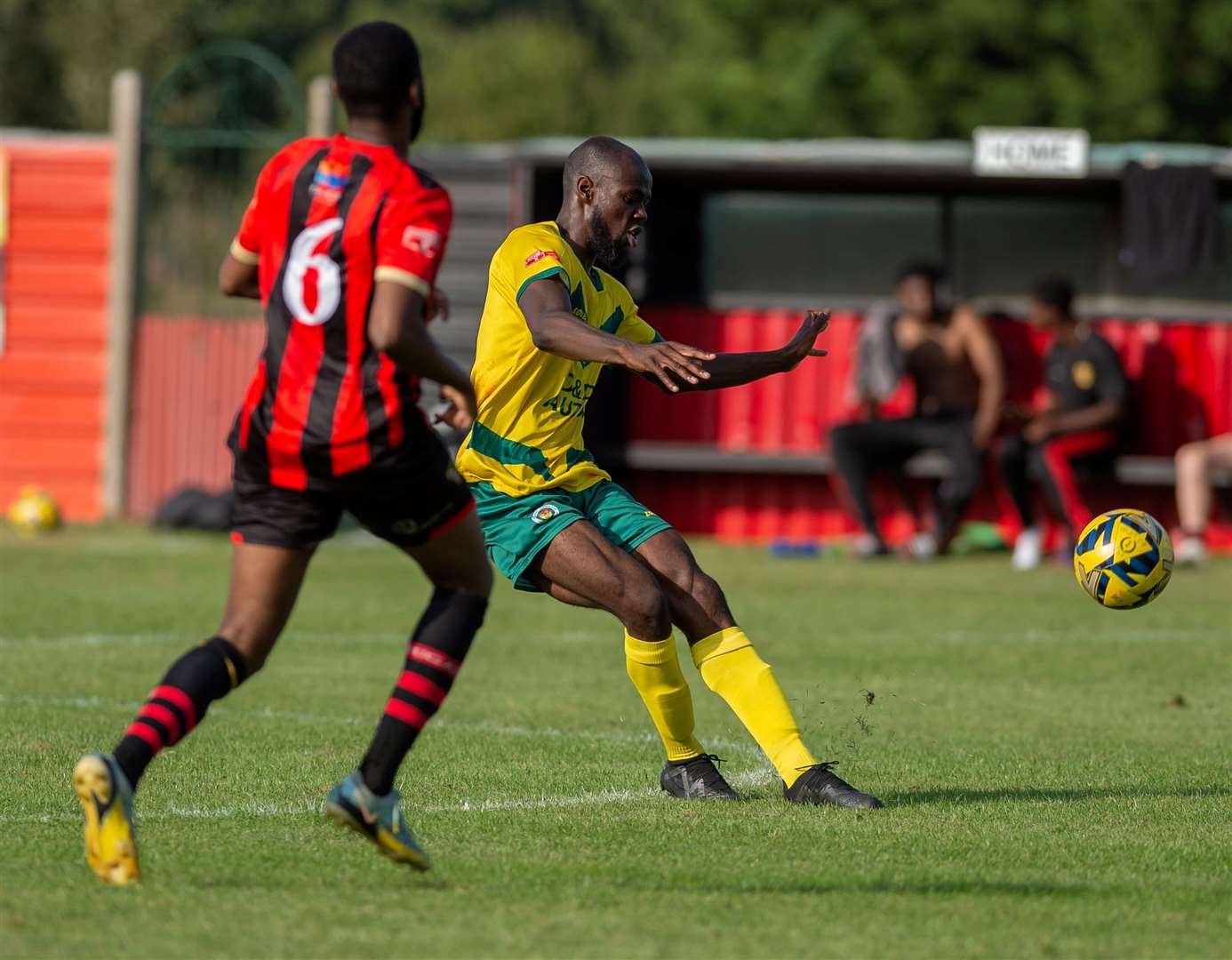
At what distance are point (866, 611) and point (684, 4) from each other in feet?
109

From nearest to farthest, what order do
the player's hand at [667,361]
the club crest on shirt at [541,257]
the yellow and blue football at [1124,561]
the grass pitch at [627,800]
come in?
the grass pitch at [627,800], the player's hand at [667,361], the club crest on shirt at [541,257], the yellow and blue football at [1124,561]

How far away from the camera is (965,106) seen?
3847cm

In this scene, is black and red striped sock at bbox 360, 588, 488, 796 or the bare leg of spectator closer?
black and red striped sock at bbox 360, 588, 488, 796

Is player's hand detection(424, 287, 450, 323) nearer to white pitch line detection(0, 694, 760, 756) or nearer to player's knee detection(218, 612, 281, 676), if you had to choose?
player's knee detection(218, 612, 281, 676)

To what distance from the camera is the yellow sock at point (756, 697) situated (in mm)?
6883

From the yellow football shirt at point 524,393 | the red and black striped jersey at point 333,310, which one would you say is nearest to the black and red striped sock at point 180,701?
the red and black striped jersey at point 333,310

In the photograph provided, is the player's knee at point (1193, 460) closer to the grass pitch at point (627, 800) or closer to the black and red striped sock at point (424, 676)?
the grass pitch at point (627, 800)

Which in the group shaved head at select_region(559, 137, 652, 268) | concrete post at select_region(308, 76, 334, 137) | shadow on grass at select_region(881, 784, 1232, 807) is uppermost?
concrete post at select_region(308, 76, 334, 137)

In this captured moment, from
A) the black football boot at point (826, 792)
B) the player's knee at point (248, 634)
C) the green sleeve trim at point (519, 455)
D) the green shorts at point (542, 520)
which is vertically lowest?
the black football boot at point (826, 792)

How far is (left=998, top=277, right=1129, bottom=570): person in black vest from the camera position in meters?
17.4

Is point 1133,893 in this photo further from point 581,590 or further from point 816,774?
point 581,590

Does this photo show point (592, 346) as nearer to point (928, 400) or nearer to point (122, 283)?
point (928, 400)

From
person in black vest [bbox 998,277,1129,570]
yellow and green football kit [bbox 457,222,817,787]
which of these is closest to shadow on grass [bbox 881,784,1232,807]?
yellow and green football kit [bbox 457,222,817,787]

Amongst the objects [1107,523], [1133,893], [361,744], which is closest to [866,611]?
[1107,523]
